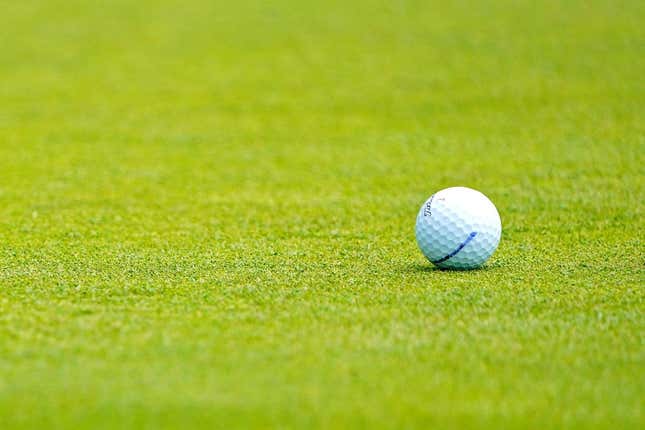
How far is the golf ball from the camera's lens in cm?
639

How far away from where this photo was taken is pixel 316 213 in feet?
29.8

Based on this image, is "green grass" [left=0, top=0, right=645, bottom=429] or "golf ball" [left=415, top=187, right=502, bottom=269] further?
"golf ball" [left=415, top=187, right=502, bottom=269]

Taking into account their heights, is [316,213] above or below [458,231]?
below

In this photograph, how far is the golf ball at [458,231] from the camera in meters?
6.39

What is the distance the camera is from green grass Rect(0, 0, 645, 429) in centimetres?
421

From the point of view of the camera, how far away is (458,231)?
6375 millimetres

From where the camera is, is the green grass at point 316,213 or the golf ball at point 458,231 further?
the golf ball at point 458,231

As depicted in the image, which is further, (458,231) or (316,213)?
(316,213)

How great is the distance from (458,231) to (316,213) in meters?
2.88

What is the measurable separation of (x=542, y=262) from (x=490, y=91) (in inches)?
351

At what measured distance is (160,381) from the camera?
14.0ft

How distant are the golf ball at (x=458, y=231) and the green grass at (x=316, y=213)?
0.51ft

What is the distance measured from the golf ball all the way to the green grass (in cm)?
16

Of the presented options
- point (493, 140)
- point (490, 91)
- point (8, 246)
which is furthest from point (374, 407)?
point (490, 91)
